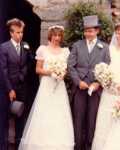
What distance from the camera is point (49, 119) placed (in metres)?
8.98

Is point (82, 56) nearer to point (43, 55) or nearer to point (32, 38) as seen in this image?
point (43, 55)

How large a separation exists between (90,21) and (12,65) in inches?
45.2

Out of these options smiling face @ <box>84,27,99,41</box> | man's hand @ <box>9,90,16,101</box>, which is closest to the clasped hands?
smiling face @ <box>84,27,99,41</box>

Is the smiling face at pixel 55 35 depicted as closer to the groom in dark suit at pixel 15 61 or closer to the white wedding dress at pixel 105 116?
the groom in dark suit at pixel 15 61

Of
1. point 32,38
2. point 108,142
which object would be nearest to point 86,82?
point 108,142

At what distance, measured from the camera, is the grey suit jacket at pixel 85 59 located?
29.2ft

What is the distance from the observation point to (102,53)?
894cm

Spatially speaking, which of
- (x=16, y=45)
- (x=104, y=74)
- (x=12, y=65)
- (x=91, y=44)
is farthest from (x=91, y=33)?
(x=12, y=65)

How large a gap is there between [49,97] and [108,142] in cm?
97

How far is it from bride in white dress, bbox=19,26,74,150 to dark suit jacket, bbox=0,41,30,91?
21 cm

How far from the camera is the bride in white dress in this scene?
8945 mm

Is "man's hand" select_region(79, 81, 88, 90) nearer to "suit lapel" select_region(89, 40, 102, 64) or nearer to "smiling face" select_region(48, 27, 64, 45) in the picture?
"suit lapel" select_region(89, 40, 102, 64)

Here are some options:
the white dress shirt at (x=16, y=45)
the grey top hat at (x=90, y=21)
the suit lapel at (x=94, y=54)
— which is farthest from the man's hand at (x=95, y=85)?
the white dress shirt at (x=16, y=45)

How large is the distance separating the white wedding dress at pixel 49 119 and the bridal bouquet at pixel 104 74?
1.84ft
